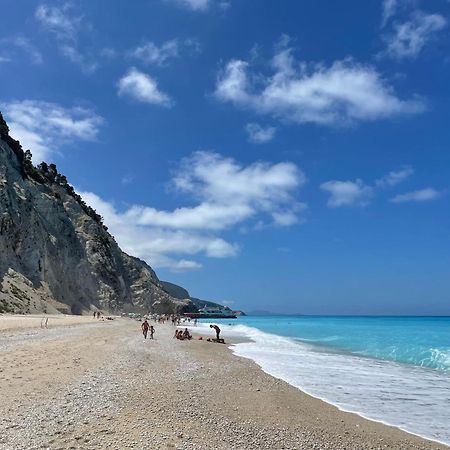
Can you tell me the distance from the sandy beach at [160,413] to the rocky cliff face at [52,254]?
3186 cm

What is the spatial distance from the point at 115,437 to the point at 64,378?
541 centimetres

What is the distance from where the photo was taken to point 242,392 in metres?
12.8

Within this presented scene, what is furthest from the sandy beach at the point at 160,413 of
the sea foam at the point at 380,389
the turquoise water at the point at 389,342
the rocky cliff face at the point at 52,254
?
the rocky cliff face at the point at 52,254

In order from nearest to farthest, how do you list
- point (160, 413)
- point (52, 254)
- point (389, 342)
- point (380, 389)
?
point (160, 413) → point (380, 389) → point (389, 342) → point (52, 254)

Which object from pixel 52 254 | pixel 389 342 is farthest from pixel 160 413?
pixel 52 254

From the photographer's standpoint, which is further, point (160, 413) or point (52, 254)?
point (52, 254)

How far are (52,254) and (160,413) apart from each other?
5675 centimetres

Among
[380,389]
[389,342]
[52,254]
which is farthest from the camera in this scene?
[52,254]

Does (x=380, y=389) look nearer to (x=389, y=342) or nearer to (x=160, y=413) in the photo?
(x=160, y=413)

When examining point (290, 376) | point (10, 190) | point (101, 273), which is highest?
point (10, 190)

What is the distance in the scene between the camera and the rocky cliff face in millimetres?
49406

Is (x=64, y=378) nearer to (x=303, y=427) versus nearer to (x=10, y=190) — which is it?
(x=303, y=427)

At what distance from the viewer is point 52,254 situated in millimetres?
61031

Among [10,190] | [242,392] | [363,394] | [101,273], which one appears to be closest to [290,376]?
[363,394]
